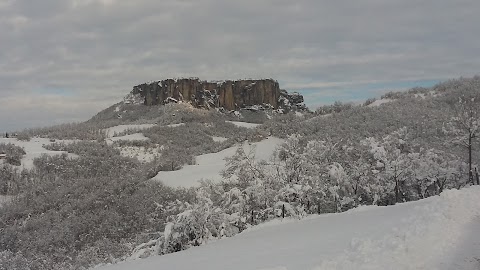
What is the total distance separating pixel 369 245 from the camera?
341 inches

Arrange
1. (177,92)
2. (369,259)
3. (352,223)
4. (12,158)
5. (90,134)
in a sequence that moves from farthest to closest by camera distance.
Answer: (177,92) < (90,134) < (12,158) < (352,223) < (369,259)

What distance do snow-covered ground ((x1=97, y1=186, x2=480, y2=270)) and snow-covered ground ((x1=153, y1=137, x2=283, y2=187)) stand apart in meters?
19.5

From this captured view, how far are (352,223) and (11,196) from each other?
125 feet

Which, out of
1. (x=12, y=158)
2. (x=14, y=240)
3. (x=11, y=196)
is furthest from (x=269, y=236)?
(x=12, y=158)

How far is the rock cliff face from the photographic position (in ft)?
422

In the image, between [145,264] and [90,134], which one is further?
[90,134]

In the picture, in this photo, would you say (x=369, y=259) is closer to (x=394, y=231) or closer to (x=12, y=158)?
(x=394, y=231)

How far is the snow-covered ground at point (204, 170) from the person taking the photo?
122ft

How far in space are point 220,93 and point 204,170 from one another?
3567 inches

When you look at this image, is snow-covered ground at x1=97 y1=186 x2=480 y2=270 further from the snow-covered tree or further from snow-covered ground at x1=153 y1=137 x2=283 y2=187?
snow-covered ground at x1=153 y1=137 x2=283 y2=187

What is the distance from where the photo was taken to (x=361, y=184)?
2858 centimetres

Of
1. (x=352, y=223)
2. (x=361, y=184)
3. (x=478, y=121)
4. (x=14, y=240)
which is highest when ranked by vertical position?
(x=478, y=121)

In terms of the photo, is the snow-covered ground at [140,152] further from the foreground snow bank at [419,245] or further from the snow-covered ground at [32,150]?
the foreground snow bank at [419,245]

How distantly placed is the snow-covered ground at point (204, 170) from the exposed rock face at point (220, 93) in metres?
76.9
